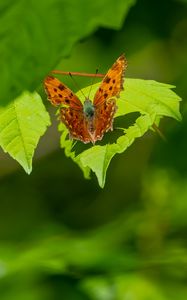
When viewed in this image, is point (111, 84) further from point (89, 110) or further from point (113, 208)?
point (113, 208)

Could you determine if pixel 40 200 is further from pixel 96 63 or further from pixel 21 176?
pixel 96 63

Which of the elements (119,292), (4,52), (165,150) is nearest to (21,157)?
(4,52)

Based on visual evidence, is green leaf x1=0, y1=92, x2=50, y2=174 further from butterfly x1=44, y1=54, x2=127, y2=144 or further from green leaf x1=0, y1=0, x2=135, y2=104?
green leaf x1=0, y1=0, x2=135, y2=104

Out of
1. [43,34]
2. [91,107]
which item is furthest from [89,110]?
[43,34]

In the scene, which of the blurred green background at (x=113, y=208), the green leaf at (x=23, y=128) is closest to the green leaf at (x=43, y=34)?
the green leaf at (x=23, y=128)

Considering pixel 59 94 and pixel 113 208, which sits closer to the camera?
pixel 59 94
